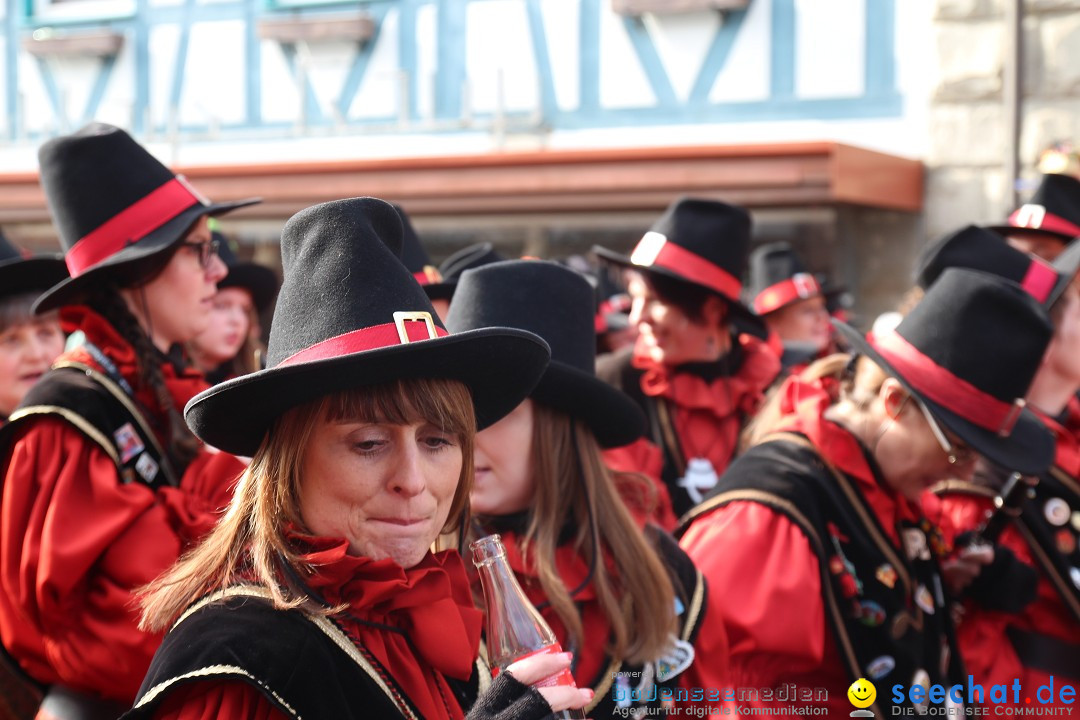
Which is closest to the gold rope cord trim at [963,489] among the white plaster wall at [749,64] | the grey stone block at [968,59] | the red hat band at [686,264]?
the red hat band at [686,264]

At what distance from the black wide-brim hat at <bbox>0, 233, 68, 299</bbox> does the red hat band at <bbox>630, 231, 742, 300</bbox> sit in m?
2.32

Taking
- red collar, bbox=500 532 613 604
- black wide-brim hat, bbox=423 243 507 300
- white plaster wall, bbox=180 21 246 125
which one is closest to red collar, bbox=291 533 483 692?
red collar, bbox=500 532 613 604

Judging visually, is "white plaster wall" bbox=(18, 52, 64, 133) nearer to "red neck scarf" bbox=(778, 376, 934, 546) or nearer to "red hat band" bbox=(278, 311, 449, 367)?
"red neck scarf" bbox=(778, 376, 934, 546)

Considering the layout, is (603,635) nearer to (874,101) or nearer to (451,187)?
(451,187)

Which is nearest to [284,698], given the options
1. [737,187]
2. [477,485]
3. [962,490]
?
[477,485]

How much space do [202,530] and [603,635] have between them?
3.65ft

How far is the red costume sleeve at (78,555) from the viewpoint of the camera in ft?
9.89

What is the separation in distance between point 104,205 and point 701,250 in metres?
2.58

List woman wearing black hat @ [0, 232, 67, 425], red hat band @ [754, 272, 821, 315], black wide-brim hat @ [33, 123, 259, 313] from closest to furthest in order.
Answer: black wide-brim hat @ [33, 123, 259, 313] < woman wearing black hat @ [0, 232, 67, 425] < red hat band @ [754, 272, 821, 315]

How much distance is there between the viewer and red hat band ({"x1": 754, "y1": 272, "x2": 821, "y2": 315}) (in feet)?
24.8

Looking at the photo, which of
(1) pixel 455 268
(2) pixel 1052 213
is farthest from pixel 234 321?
(2) pixel 1052 213

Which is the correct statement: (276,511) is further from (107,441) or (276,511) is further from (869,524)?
(869,524)

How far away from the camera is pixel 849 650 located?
315cm

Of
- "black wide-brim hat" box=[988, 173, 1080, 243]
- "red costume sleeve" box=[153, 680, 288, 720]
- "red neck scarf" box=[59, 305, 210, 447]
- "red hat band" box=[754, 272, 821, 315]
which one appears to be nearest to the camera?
"red costume sleeve" box=[153, 680, 288, 720]
